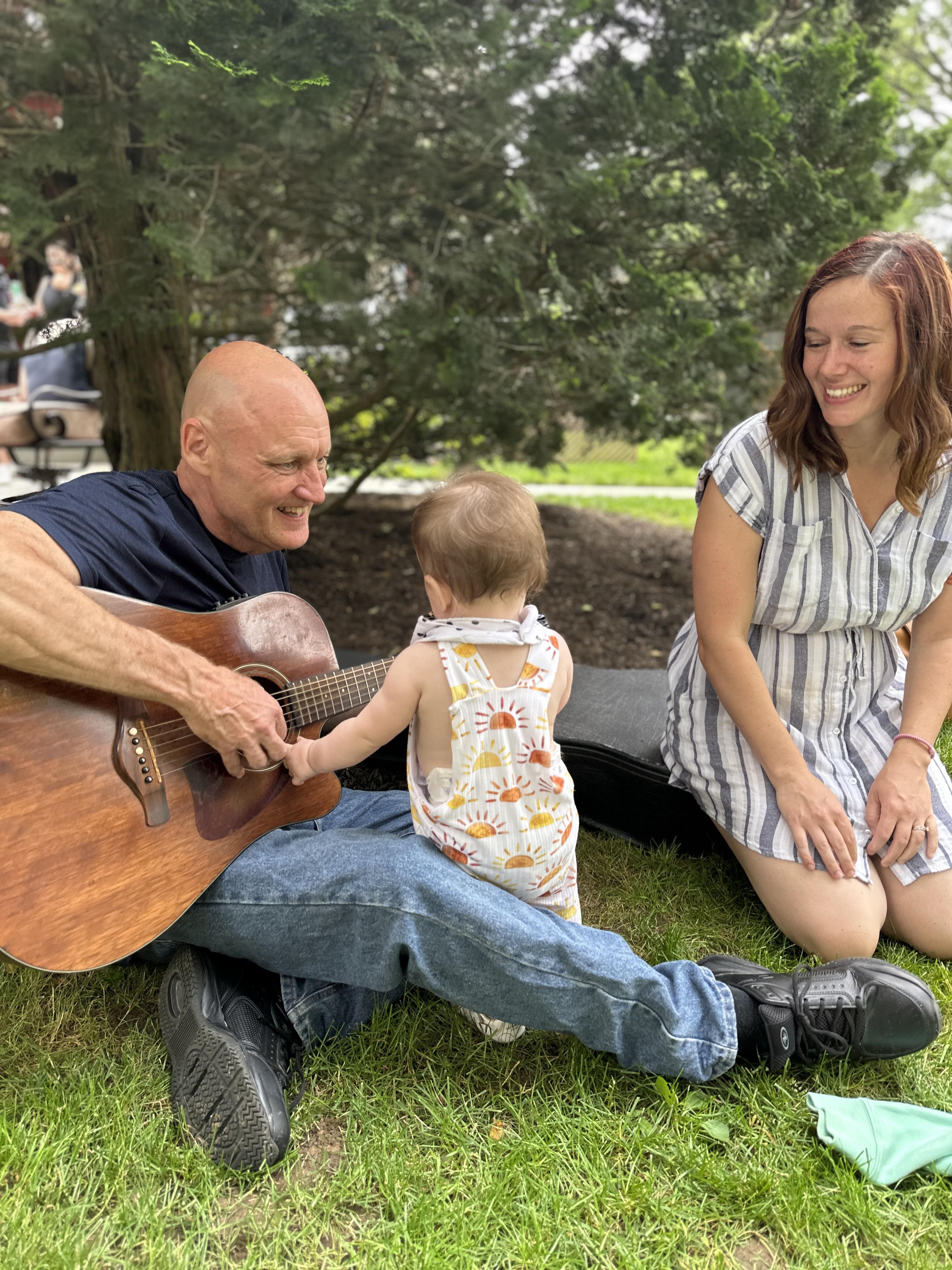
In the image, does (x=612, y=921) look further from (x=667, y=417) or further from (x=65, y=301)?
(x=65, y=301)

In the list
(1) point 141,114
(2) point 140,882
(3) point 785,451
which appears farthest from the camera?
(1) point 141,114

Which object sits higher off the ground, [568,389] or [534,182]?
[534,182]

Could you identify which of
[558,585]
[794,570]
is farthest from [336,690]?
[558,585]

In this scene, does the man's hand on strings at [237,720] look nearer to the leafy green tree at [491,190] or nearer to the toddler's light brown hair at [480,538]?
the toddler's light brown hair at [480,538]

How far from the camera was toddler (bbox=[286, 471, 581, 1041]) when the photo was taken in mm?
1791

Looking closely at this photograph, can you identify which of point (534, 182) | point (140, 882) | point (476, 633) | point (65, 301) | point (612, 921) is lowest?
point (612, 921)

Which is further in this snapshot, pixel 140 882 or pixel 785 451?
pixel 785 451

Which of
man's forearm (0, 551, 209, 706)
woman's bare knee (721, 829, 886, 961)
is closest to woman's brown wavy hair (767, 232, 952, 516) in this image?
woman's bare knee (721, 829, 886, 961)

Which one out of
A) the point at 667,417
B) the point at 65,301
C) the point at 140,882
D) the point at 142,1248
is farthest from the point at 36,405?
the point at 142,1248

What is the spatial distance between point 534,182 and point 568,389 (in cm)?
83

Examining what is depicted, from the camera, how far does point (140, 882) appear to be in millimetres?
1799

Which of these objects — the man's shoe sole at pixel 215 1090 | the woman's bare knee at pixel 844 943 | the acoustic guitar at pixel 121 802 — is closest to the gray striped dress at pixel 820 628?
the woman's bare knee at pixel 844 943

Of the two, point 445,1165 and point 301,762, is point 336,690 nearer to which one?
point 301,762

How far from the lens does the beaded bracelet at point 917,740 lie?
2359 mm
